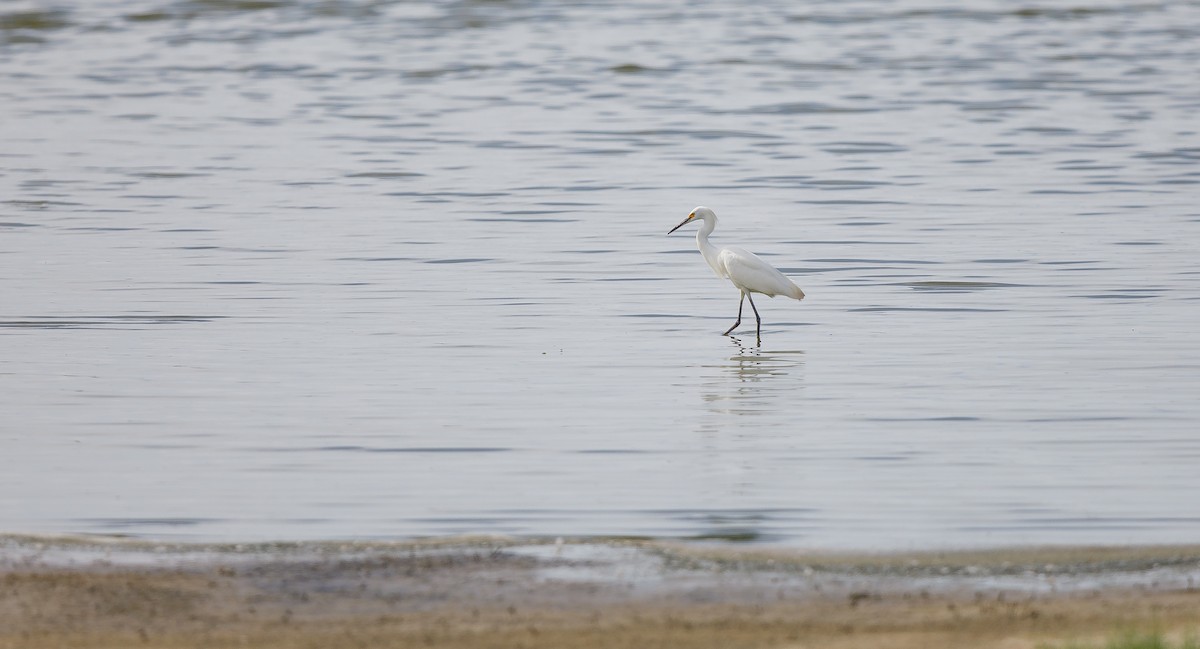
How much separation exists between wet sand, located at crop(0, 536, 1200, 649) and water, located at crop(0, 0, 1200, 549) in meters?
0.46

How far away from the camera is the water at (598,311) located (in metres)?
9.32

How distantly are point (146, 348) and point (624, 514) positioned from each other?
5.55 meters

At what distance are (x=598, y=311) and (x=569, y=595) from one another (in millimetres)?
7579

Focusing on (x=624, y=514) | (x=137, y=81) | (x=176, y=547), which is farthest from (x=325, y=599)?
(x=137, y=81)

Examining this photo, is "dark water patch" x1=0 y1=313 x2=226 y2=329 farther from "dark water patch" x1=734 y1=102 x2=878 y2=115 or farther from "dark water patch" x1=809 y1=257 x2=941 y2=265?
"dark water patch" x1=734 y1=102 x2=878 y2=115

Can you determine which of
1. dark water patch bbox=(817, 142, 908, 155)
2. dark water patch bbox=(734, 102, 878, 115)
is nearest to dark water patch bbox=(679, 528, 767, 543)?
dark water patch bbox=(817, 142, 908, 155)

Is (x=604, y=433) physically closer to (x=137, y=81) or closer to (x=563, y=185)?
(x=563, y=185)

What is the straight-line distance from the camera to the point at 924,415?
11055 mm

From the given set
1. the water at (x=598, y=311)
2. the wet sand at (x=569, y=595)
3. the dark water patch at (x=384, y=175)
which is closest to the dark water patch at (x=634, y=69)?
the water at (x=598, y=311)

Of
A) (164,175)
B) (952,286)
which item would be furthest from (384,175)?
(952,286)

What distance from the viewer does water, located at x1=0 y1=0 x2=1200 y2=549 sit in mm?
9320

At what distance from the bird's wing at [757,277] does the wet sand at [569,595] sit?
6366 millimetres

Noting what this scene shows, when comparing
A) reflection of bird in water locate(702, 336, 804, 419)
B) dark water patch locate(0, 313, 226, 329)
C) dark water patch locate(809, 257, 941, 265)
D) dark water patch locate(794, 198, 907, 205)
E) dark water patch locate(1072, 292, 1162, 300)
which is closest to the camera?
reflection of bird in water locate(702, 336, 804, 419)

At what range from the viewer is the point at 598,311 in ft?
49.2
